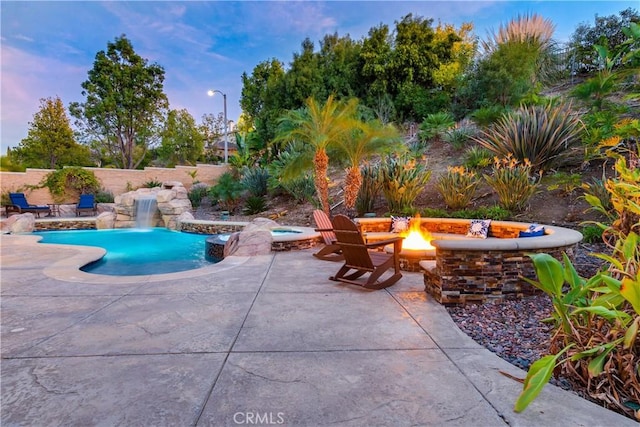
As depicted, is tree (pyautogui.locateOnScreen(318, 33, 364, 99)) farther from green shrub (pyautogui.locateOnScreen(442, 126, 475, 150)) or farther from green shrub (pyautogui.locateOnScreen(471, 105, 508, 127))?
green shrub (pyautogui.locateOnScreen(471, 105, 508, 127))

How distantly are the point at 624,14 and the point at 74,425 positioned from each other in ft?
83.8

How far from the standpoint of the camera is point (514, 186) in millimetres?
8539

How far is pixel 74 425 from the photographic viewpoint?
6.46ft

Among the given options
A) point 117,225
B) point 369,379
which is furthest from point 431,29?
point 369,379

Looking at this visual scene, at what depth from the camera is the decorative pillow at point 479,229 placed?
298 inches

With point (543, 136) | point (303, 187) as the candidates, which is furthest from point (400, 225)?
point (303, 187)

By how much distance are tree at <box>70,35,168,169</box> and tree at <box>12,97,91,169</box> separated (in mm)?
1543

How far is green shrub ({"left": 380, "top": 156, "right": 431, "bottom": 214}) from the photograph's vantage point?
10.0 m

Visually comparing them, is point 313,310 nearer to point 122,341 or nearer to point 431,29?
point 122,341

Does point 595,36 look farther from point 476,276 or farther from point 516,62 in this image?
point 476,276

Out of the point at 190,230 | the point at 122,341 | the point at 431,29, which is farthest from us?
the point at 431,29

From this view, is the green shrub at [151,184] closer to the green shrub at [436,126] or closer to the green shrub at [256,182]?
the green shrub at [256,182]

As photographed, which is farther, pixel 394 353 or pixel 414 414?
pixel 394 353

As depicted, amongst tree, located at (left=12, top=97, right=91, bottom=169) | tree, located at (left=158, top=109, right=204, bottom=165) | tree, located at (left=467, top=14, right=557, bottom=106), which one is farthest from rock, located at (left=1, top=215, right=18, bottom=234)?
tree, located at (left=467, top=14, right=557, bottom=106)
